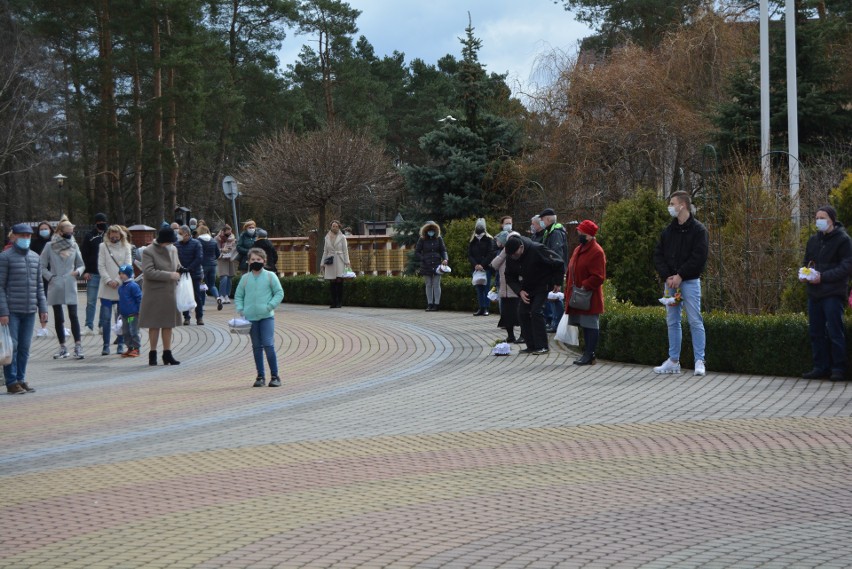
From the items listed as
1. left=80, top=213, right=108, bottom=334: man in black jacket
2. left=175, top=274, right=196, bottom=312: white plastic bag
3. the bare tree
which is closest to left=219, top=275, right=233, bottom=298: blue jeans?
left=80, top=213, right=108, bottom=334: man in black jacket

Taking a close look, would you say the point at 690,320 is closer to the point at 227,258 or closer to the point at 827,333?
the point at 827,333

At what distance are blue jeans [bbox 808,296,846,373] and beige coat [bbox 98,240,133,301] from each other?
9.96 metres

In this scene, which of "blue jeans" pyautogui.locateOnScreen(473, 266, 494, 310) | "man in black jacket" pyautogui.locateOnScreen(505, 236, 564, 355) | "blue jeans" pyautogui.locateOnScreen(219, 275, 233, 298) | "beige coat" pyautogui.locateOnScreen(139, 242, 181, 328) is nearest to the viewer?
"man in black jacket" pyautogui.locateOnScreen(505, 236, 564, 355)

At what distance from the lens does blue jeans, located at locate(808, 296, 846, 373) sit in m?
12.7

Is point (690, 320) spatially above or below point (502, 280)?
below

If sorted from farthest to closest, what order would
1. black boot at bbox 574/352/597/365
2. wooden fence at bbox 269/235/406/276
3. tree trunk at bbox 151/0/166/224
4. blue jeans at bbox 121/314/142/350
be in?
tree trunk at bbox 151/0/166/224 < wooden fence at bbox 269/235/406/276 < blue jeans at bbox 121/314/142/350 < black boot at bbox 574/352/597/365

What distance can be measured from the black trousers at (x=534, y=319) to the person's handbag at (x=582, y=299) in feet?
3.73

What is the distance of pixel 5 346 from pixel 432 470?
614 centimetres

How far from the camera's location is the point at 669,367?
45.4 ft

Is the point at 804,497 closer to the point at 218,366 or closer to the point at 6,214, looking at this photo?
the point at 218,366

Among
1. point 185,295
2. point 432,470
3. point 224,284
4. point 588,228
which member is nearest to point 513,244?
point 588,228

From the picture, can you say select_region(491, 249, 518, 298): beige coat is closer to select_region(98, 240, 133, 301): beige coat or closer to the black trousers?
the black trousers

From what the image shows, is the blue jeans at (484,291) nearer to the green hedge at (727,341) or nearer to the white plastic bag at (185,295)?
the white plastic bag at (185,295)

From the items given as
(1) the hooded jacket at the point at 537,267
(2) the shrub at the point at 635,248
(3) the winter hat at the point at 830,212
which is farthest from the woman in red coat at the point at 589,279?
(2) the shrub at the point at 635,248
